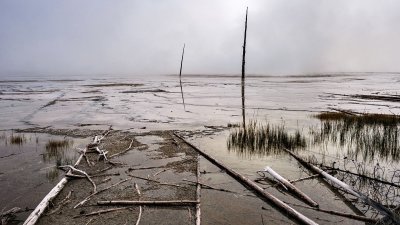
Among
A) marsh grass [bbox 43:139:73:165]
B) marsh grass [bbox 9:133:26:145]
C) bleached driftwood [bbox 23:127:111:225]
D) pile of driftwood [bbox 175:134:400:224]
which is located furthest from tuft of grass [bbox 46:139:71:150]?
pile of driftwood [bbox 175:134:400:224]

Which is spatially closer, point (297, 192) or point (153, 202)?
point (153, 202)

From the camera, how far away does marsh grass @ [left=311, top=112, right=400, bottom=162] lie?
10195 mm

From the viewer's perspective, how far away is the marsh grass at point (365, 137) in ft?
33.4

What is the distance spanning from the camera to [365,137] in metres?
12.2

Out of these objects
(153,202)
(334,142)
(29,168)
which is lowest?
(29,168)

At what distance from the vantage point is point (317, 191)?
734 cm

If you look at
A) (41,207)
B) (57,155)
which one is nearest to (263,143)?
(57,155)

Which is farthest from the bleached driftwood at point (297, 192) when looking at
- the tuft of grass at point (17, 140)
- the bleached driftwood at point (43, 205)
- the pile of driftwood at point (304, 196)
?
the tuft of grass at point (17, 140)

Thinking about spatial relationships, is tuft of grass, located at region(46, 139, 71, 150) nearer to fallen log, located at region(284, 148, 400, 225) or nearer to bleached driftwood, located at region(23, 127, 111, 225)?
bleached driftwood, located at region(23, 127, 111, 225)

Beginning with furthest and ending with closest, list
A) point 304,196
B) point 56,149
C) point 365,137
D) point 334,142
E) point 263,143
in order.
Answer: point 365,137 → point 334,142 → point 263,143 → point 56,149 → point 304,196

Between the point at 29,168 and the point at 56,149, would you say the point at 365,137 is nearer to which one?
the point at 56,149

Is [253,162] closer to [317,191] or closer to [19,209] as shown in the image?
[317,191]

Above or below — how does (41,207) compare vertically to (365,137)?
below

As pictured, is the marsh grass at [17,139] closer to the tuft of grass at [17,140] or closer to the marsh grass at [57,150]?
the tuft of grass at [17,140]
